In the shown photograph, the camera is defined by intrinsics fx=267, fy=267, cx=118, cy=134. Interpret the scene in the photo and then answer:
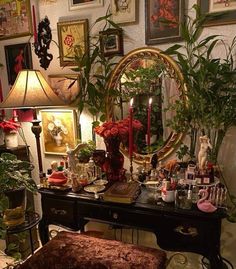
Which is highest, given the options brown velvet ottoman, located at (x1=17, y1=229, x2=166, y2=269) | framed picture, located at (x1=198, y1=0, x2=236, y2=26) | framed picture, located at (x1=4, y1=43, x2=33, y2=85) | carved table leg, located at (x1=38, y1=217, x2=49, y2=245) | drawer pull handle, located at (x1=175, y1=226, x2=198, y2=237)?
framed picture, located at (x1=198, y1=0, x2=236, y2=26)

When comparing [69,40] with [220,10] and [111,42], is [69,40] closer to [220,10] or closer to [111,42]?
[111,42]

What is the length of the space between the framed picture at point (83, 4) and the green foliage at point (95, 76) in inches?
4.6

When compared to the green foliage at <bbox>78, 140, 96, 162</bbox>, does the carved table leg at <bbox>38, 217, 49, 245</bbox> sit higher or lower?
lower

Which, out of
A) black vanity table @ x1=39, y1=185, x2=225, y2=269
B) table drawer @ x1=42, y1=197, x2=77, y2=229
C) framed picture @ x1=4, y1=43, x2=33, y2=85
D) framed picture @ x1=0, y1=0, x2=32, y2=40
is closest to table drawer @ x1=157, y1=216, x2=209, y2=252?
black vanity table @ x1=39, y1=185, x2=225, y2=269

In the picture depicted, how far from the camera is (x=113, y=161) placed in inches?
68.2

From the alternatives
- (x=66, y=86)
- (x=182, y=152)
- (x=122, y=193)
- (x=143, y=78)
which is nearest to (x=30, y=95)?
(x=66, y=86)

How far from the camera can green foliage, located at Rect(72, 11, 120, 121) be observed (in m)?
1.92

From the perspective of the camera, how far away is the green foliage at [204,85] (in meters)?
1.54

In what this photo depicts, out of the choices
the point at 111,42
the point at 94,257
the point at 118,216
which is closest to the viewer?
the point at 94,257

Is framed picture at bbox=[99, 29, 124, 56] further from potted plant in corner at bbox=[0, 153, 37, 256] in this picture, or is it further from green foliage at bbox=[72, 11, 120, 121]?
potted plant in corner at bbox=[0, 153, 37, 256]

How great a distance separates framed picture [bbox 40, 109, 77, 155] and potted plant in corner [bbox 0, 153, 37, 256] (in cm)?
50

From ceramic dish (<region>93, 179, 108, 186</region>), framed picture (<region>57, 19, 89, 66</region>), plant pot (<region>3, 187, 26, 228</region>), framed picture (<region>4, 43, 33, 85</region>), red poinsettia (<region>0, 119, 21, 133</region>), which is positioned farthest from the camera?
framed picture (<region>4, 43, 33, 85</region>)

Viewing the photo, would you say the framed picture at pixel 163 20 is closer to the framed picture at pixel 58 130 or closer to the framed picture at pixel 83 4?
the framed picture at pixel 83 4

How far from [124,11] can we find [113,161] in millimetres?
1027
